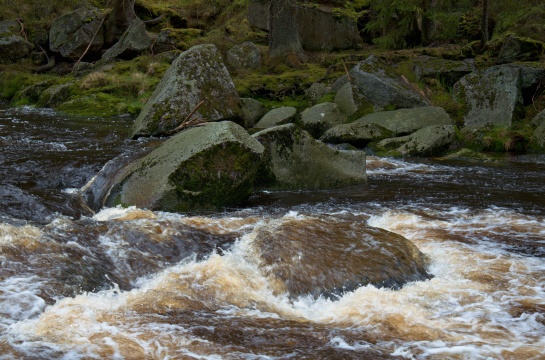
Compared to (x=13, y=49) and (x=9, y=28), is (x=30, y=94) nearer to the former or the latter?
(x=13, y=49)

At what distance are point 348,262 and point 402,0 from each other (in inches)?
587

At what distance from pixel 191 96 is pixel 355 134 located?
387 centimetres

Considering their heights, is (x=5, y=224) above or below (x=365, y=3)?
below

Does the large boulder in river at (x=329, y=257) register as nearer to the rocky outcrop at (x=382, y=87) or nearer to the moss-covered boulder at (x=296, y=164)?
the moss-covered boulder at (x=296, y=164)

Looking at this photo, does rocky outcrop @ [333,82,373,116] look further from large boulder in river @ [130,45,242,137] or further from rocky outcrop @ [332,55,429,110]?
large boulder in river @ [130,45,242,137]

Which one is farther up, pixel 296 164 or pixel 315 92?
pixel 315 92

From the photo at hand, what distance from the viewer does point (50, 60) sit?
25906 mm

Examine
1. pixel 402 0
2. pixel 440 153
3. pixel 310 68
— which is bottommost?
pixel 440 153

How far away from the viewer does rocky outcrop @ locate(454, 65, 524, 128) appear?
46.8ft

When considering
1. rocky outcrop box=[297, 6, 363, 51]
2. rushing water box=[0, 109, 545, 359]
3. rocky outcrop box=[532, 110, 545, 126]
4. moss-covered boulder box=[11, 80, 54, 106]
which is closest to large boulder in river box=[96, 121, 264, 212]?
rushing water box=[0, 109, 545, 359]

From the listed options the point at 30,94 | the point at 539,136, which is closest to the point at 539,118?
the point at 539,136

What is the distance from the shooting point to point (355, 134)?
43.8ft

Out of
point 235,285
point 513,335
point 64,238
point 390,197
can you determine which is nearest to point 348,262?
point 235,285

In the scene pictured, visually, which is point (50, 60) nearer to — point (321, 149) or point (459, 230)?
point (321, 149)
